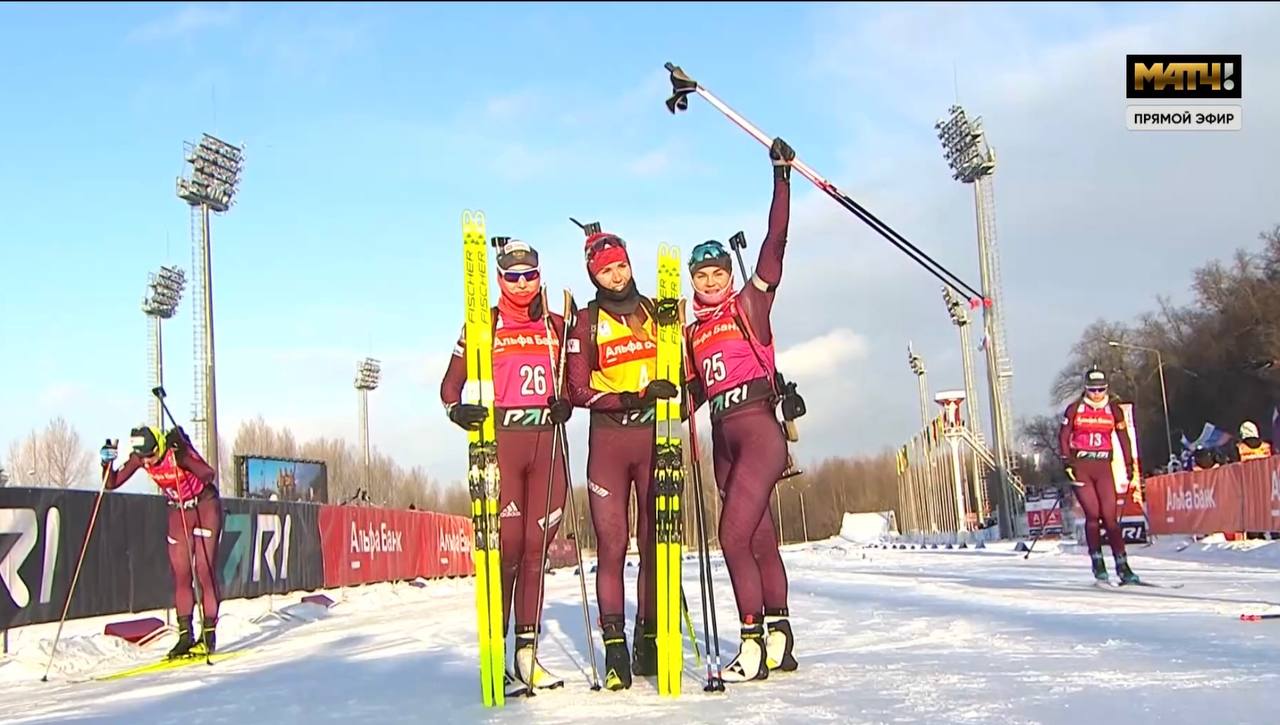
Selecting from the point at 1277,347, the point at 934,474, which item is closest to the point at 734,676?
the point at 934,474

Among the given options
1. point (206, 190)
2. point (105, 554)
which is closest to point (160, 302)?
point (206, 190)

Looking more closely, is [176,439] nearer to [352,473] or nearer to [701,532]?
[701,532]

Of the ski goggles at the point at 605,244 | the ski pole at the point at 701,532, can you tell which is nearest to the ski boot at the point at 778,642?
the ski pole at the point at 701,532

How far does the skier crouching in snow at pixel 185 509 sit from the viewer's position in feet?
29.4

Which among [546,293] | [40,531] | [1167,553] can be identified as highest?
[546,293]

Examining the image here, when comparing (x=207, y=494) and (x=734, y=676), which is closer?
(x=734, y=676)

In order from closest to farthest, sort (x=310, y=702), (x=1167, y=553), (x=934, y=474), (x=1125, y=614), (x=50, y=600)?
(x=310, y=702) < (x=1125, y=614) < (x=50, y=600) < (x=1167, y=553) < (x=934, y=474)

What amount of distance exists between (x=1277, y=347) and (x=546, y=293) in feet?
171

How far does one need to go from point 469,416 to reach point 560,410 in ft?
1.52

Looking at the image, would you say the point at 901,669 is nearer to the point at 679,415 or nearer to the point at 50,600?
the point at 679,415

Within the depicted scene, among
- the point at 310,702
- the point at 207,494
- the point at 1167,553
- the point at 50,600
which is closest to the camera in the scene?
the point at 310,702

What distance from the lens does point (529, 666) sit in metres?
5.45

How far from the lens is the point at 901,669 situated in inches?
210

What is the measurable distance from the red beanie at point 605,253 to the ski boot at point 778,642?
204 cm
